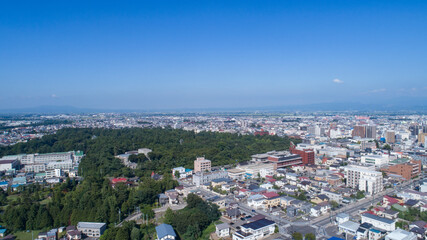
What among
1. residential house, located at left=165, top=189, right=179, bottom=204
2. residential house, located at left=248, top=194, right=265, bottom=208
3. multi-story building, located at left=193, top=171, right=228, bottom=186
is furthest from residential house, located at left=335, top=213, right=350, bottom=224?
multi-story building, located at left=193, top=171, right=228, bottom=186

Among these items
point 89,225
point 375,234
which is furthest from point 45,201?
point 375,234

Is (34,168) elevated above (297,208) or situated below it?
below

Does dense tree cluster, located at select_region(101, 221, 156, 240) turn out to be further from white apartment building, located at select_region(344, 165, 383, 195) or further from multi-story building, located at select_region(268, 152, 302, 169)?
multi-story building, located at select_region(268, 152, 302, 169)

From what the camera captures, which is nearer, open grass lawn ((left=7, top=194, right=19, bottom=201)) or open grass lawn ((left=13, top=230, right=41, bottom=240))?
open grass lawn ((left=13, top=230, right=41, bottom=240))

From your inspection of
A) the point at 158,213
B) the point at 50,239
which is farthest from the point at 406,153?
the point at 50,239

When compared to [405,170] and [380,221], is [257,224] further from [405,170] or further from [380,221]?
[405,170]

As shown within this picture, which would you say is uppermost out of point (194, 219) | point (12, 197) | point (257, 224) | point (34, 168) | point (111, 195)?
point (111, 195)

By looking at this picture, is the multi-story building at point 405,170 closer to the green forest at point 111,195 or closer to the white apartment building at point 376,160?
the white apartment building at point 376,160
